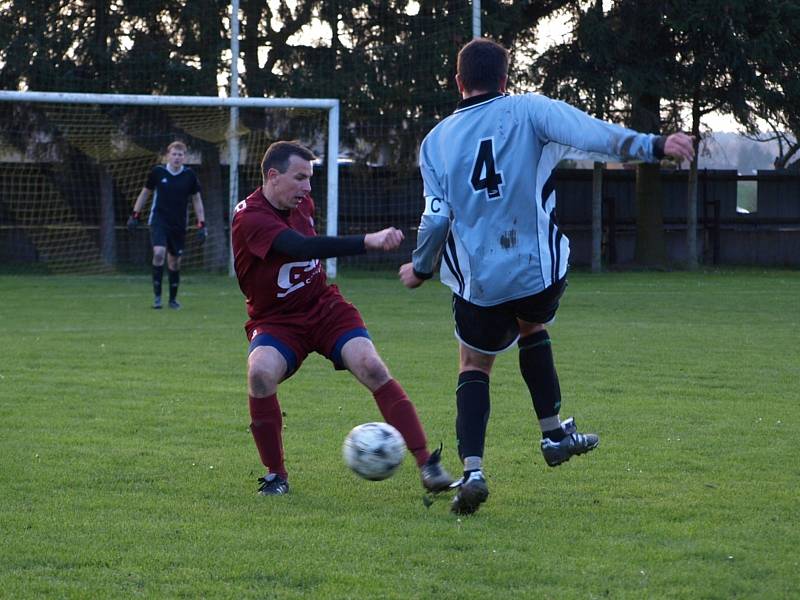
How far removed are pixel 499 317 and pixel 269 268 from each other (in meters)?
1.13

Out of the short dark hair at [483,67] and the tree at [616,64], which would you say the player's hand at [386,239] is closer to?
the short dark hair at [483,67]

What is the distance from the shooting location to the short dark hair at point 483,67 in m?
4.88

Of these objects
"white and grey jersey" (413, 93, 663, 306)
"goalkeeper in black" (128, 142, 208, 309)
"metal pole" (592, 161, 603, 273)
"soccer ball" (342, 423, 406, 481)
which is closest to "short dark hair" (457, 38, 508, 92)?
"white and grey jersey" (413, 93, 663, 306)

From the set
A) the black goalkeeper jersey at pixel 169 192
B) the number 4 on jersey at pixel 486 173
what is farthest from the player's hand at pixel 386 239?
the black goalkeeper jersey at pixel 169 192

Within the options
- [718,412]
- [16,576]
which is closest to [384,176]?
[718,412]

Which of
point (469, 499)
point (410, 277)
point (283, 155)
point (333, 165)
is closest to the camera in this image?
point (469, 499)

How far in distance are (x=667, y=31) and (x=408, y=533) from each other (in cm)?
2108

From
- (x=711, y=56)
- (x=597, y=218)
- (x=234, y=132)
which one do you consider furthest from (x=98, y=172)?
(x=711, y=56)

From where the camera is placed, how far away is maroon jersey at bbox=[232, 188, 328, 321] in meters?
5.42

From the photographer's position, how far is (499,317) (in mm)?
5051

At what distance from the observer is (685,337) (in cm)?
1171

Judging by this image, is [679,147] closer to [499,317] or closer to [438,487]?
[499,317]

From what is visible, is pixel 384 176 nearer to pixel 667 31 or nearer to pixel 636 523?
pixel 667 31

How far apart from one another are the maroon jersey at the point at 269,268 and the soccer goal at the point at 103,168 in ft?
52.3
